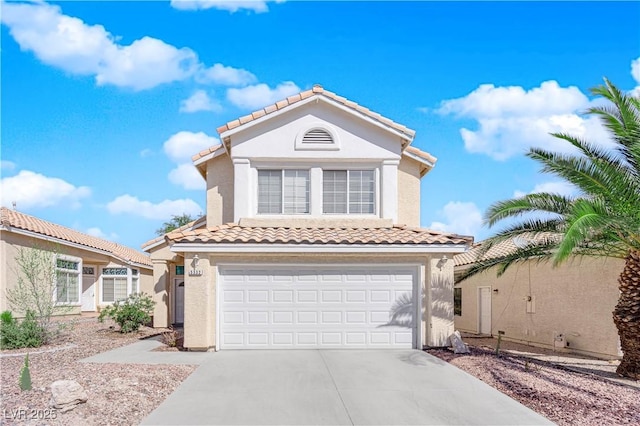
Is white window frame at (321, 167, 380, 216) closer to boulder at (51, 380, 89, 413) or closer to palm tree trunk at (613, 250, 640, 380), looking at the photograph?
palm tree trunk at (613, 250, 640, 380)

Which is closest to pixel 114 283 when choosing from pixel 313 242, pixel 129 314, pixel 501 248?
pixel 129 314

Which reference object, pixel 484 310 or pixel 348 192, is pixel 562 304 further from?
pixel 348 192

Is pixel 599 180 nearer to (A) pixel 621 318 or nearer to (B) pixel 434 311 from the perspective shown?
(A) pixel 621 318

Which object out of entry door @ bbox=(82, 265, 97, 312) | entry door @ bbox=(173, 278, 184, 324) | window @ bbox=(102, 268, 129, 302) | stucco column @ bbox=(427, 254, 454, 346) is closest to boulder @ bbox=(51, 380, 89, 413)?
stucco column @ bbox=(427, 254, 454, 346)

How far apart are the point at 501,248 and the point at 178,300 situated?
13237 mm

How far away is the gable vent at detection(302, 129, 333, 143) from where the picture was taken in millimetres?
16531

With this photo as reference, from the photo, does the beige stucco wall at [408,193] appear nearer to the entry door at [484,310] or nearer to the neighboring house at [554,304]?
the neighboring house at [554,304]

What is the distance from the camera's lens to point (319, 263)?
14648 millimetres

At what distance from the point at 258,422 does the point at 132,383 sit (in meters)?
3.22

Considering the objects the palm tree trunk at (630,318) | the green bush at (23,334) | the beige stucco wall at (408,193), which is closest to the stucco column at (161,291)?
the green bush at (23,334)

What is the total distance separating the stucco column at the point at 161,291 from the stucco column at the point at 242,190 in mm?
5671

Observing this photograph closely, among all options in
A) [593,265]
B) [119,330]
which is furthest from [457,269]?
[119,330]

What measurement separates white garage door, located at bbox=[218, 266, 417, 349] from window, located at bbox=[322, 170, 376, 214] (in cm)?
243

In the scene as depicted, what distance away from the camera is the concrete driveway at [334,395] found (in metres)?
7.99
